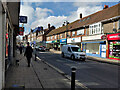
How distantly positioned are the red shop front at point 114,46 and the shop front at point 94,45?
1.31 meters

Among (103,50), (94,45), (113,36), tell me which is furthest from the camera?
(94,45)

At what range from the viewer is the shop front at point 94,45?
20.5 m

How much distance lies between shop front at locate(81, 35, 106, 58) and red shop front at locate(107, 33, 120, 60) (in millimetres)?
1313

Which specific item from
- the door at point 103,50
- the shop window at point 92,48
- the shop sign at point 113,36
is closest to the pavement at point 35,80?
the shop sign at point 113,36

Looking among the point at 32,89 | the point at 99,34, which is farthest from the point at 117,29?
the point at 32,89

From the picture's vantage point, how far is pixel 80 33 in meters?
28.0

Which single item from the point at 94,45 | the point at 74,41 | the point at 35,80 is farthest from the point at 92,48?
the point at 35,80

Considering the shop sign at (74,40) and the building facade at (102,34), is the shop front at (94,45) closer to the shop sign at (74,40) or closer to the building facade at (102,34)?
the building facade at (102,34)

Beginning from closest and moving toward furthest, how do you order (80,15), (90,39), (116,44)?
(116,44) → (90,39) → (80,15)

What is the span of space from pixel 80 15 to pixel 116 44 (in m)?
20.3

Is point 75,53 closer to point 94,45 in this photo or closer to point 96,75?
point 96,75

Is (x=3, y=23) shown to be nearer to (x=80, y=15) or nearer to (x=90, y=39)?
(x=90, y=39)

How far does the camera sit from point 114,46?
17984 mm

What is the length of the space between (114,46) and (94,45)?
18.4 feet
